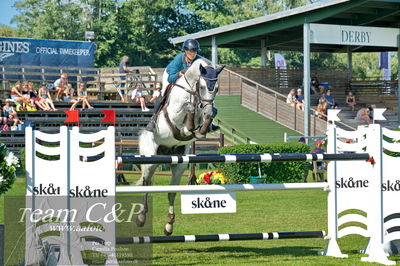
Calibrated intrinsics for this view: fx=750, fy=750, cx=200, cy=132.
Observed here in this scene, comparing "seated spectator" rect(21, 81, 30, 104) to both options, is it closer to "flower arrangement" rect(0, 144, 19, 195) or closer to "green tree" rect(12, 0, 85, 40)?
"flower arrangement" rect(0, 144, 19, 195)

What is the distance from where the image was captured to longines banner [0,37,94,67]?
3136 centimetres

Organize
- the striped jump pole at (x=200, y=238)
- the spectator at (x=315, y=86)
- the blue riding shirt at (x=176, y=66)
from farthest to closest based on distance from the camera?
the spectator at (x=315, y=86) < the blue riding shirt at (x=176, y=66) < the striped jump pole at (x=200, y=238)

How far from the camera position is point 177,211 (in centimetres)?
1316

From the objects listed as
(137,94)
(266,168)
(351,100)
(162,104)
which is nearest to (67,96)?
(137,94)

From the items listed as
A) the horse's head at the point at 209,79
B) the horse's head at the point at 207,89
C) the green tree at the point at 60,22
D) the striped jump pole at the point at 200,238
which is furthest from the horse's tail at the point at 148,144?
the green tree at the point at 60,22

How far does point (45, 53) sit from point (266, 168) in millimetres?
16867

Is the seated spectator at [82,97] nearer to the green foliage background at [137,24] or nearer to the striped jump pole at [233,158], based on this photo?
the striped jump pole at [233,158]

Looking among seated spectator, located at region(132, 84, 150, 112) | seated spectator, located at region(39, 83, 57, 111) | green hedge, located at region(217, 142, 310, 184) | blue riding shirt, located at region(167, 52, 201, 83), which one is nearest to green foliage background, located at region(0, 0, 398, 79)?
seated spectator, located at region(132, 84, 150, 112)

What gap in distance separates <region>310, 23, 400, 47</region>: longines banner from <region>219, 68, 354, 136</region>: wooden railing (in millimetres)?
2605

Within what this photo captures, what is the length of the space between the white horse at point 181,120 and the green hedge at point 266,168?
327 inches

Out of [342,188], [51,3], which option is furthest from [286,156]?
[51,3]

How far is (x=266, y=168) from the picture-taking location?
18.8m

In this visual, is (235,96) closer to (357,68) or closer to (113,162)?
(113,162)

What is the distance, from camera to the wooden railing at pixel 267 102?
2722cm
